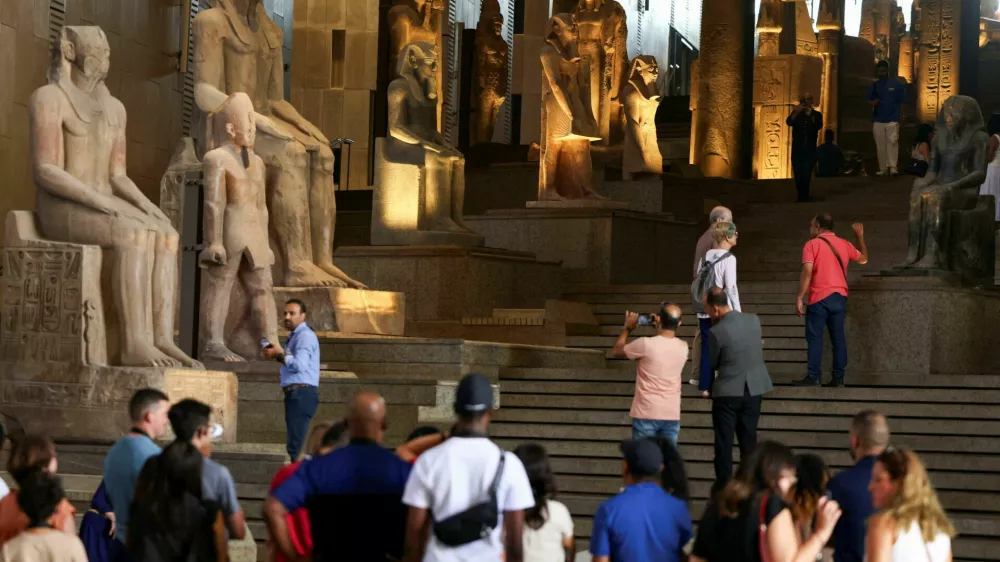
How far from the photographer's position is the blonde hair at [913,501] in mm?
6684

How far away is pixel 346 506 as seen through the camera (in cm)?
643

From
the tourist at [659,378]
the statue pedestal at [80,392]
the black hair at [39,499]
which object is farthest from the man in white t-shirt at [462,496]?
the statue pedestal at [80,392]

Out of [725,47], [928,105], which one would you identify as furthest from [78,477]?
[928,105]

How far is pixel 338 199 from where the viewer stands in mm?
25219

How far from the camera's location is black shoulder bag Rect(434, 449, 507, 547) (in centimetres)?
624

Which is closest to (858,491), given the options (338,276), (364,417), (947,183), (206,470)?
(364,417)

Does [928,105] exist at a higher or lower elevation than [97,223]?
higher

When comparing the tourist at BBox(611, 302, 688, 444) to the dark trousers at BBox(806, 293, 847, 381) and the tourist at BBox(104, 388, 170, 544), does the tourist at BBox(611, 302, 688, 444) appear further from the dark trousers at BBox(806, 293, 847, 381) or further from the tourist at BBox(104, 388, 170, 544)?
the tourist at BBox(104, 388, 170, 544)

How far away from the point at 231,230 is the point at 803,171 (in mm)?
11526

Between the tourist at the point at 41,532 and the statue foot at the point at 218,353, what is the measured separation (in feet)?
22.3

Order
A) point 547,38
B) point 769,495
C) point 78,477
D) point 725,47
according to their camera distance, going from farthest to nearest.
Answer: point 725,47, point 547,38, point 78,477, point 769,495

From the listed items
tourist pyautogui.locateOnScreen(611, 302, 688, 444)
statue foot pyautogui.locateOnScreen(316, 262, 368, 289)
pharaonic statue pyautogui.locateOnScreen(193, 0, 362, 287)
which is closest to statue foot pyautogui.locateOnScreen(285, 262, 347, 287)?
pharaonic statue pyautogui.locateOnScreen(193, 0, 362, 287)

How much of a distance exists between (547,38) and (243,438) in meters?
9.07

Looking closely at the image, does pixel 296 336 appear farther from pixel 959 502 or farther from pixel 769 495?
pixel 769 495
